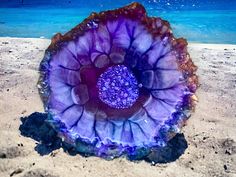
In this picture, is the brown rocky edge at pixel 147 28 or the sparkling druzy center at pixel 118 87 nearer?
the brown rocky edge at pixel 147 28

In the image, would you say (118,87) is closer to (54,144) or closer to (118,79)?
(118,79)

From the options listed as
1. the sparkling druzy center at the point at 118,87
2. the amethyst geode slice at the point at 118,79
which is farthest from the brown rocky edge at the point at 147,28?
the sparkling druzy center at the point at 118,87

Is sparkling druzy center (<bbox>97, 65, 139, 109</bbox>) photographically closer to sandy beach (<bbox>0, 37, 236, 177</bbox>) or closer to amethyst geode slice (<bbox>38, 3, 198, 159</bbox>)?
amethyst geode slice (<bbox>38, 3, 198, 159</bbox>)

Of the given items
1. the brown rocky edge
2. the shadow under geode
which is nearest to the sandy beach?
the shadow under geode

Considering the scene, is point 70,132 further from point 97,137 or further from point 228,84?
point 228,84

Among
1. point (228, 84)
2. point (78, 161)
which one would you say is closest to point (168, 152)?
point (78, 161)

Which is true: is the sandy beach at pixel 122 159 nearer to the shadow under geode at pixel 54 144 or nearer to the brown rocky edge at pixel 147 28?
the shadow under geode at pixel 54 144
